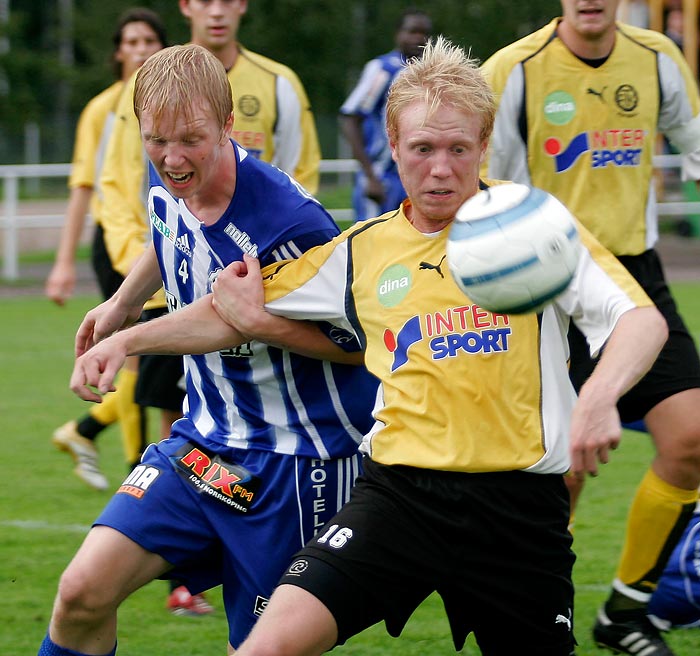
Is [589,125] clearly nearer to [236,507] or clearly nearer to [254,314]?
[254,314]

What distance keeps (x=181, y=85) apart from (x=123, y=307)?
78 cm

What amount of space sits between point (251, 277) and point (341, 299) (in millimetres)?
246

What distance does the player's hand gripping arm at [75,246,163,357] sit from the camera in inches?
154

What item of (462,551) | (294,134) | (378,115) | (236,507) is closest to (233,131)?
(294,134)

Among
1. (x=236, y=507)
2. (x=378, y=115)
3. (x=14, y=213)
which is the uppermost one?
(x=236, y=507)

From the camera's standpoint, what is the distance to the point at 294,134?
645cm

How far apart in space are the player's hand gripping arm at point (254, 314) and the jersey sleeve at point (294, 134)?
109 inches

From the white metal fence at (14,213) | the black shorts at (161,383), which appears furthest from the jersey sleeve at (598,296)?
the white metal fence at (14,213)

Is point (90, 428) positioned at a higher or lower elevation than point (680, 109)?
lower

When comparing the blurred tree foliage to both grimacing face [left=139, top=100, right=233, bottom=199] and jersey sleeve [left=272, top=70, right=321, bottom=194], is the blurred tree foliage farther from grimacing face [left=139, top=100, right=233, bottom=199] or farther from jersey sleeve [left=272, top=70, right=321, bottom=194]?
grimacing face [left=139, top=100, right=233, bottom=199]

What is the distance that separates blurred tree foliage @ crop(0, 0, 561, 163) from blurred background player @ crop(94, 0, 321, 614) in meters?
19.8

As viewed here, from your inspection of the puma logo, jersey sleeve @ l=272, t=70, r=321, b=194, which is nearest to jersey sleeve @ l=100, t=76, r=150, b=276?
jersey sleeve @ l=272, t=70, r=321, b=194

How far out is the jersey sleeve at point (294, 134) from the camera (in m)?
6.37

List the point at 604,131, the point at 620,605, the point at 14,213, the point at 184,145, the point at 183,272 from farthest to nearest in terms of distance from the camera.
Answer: the point at 14,213 → the point at 604,131 → the point at 620,605 → the point at 183,272 → the point at 184,145
